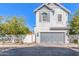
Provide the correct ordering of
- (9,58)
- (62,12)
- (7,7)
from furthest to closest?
(62,12) → (7,7) → (9,58)

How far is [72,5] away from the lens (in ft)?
35.6

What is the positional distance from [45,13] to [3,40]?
71.4 inches

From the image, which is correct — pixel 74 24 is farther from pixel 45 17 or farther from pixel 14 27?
pixel 14 27

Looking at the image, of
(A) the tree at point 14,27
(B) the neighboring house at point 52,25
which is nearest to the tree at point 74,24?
(B) the neighboring house at point 52,25

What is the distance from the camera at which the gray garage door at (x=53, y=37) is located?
11284 mm

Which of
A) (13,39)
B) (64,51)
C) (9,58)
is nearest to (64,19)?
(64,51)

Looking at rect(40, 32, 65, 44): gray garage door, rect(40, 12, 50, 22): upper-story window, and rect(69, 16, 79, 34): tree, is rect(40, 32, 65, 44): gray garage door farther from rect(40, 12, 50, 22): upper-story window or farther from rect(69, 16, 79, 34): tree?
rect(40, 12, 50, 22): upper-story window

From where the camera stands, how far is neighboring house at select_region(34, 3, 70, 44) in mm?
11258

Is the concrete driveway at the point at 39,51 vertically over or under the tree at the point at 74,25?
under

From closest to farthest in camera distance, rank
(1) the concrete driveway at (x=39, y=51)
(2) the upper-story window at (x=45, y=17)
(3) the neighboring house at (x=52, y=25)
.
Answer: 1. (1) the concrete driveway at (x=39, y=51)
2. (3) the neighboring house at (x=52, y=25)
3. (2) the upper-story window at (x=45, y=17)

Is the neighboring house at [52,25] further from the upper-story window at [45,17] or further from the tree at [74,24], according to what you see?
the tree at [74,24]

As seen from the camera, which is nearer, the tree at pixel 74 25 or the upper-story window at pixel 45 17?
the tree at pixel 74 25

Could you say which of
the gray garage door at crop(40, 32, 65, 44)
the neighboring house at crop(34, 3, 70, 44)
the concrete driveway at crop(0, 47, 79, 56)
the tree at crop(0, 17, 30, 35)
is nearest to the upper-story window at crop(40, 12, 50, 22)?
the neighboring house at crop(34, 3, 70, 44)

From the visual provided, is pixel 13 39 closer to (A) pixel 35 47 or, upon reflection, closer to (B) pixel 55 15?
(A) pixel 35 47
